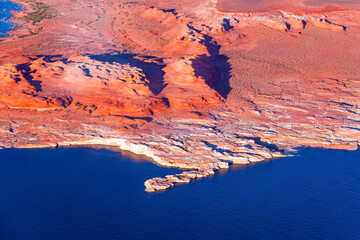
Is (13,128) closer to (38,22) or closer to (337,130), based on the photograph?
(337,130)

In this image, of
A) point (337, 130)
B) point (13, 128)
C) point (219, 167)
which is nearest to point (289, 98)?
point (337, 130)

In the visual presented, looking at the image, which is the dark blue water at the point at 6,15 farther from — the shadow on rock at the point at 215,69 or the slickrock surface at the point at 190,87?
the shadow on rock at the point at 215,69

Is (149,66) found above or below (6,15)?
above

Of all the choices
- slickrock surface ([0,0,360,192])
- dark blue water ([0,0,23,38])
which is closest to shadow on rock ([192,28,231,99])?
slickrock surface ([0,0,360,192])

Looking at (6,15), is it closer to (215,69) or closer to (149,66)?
(149,66)

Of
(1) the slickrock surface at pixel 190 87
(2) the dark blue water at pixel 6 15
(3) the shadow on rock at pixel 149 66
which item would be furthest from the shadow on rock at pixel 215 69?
(2) the dark blue water at pixel 6 15

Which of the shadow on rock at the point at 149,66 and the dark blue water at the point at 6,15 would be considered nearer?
the shadow on rock at the point at 149,66

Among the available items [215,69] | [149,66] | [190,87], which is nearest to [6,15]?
[149,66]

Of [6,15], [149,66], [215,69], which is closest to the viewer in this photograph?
[149,66]
